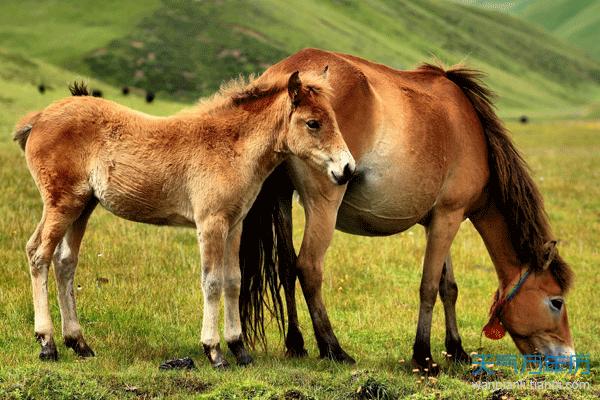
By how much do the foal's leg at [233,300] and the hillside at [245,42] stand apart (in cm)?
7995

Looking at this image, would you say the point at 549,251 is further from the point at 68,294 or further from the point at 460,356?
the point at 68,294

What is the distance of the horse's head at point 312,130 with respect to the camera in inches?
271

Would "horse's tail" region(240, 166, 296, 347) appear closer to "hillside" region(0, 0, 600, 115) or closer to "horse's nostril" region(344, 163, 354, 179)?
"horse's nostril" region(344, 163, 354, 179)

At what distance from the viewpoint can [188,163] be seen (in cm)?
720

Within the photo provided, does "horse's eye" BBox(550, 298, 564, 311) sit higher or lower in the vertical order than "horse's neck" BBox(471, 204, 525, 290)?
lower

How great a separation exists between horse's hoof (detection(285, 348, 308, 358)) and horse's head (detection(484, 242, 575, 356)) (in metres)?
1.80

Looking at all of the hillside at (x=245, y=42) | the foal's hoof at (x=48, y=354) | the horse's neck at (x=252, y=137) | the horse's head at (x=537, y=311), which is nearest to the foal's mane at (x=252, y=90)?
the horse's neck at (x=252, y=137)

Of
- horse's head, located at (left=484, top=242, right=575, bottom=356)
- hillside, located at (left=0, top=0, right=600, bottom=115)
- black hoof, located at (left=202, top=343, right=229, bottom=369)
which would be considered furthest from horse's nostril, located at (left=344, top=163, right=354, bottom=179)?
hillside, located at (left=0, top=0, right=600, bottom=115)

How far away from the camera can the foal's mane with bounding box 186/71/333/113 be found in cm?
715

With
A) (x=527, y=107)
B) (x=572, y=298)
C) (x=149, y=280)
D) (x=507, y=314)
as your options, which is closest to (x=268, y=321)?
(x=149, y=280)

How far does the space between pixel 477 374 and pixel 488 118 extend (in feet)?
8.49

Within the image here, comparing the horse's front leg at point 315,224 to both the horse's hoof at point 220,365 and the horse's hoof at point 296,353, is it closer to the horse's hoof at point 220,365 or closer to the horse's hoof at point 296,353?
the horse's hoof at point 296,353

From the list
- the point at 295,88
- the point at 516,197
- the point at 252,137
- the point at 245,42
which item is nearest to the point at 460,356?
the point at 516,197

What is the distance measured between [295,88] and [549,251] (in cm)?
314
